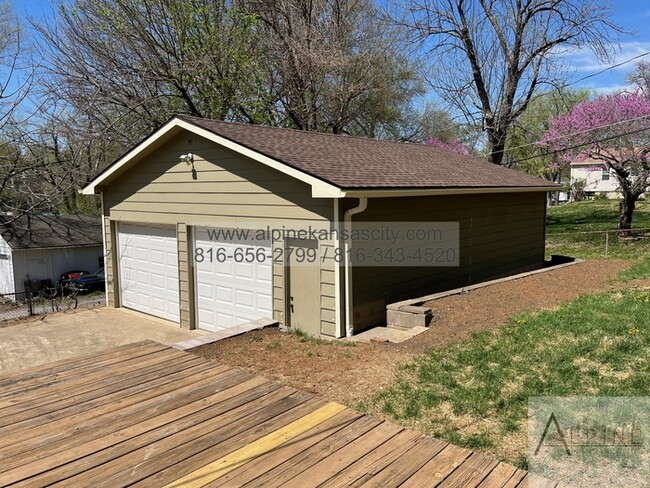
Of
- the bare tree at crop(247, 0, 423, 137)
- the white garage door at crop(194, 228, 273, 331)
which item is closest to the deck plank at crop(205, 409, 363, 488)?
the white garage door at crop(194, 228, 273, 331)

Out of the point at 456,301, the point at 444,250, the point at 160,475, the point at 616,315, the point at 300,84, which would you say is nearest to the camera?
the point at 160,475

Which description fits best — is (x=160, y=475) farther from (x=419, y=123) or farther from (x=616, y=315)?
(x=419, y=123)

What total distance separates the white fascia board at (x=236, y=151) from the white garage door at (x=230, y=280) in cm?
158

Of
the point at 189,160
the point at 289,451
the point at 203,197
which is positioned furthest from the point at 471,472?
the point at 189,160

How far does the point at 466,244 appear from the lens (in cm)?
1015

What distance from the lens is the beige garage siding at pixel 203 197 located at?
25.5ft

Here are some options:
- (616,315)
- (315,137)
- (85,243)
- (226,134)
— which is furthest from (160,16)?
(616,315)

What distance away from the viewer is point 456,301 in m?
8.20

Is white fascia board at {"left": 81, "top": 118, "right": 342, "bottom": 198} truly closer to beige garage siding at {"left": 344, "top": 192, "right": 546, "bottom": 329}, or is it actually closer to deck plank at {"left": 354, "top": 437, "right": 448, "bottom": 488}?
beige garage siding at {"left": 344, "top": 192, "right": 546, "bottom": 329}

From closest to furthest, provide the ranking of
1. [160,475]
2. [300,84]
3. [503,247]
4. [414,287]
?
[160,475]
[414,287]
[503,247]
[300,84]

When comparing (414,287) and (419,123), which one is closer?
(414,287)

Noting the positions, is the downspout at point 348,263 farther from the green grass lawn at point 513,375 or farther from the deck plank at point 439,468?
the deck plank at point 439,468

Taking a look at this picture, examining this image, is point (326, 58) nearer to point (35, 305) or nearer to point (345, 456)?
point (35, 305)

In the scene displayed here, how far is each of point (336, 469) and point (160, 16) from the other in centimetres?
1641
